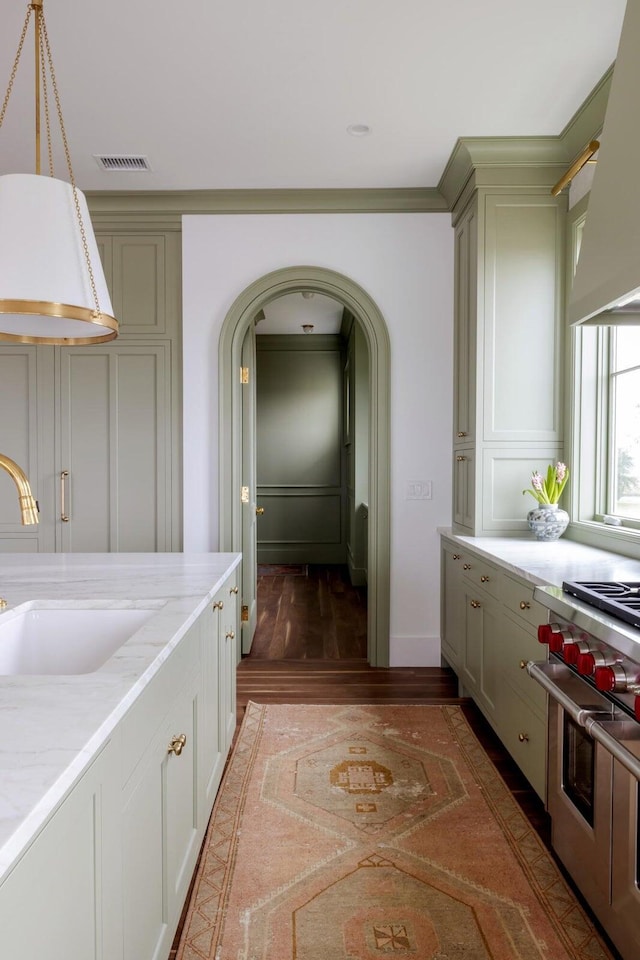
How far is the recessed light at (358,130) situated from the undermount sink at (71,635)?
8.31ft

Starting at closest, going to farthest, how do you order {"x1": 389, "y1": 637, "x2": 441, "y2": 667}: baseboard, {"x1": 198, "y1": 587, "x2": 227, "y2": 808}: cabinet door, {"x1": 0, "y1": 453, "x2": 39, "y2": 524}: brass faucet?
1. {"x1": 0, "y1": 453, "x2": 39, "y2": 524}: brass faucet
2. {"x1": 198, "y1": 587, "x2": 227, "y2": 808}: cabinet door
3. {"x1": 389, "y1": 637, "x2": 441, "y2": 667}: baseboard

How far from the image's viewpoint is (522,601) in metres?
2.27

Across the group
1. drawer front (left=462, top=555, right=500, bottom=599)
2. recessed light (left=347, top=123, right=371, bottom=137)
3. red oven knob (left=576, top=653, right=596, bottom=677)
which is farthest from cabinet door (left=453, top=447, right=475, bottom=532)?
red oven knob (left=576, top=653, right=596, bottom=677)

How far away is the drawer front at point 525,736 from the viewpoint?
213 cm

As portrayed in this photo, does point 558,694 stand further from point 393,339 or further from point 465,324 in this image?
point 393,339

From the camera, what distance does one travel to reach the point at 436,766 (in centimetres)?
264

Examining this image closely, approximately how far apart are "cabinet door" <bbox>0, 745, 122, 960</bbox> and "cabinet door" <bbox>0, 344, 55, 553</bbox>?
3262 mm

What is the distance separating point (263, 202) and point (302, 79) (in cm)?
117

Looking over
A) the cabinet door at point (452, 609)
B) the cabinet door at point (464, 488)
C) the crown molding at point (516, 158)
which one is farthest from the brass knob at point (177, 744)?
the crown molding at point (516, 158)

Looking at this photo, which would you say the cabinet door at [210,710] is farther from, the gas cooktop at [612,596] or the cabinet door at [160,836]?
the gas cooktop at [612,596]

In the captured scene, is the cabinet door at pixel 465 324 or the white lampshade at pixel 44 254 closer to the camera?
the white lampshade at pixel 44 254

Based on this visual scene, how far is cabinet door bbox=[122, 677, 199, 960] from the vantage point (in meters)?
1.16

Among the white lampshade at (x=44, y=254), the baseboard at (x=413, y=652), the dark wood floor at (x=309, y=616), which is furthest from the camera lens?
the dark wood floor at (x=309, y=616)

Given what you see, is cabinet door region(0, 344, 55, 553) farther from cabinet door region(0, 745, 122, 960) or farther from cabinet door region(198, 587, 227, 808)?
cabinet door region(0, 745, 122, 960)
